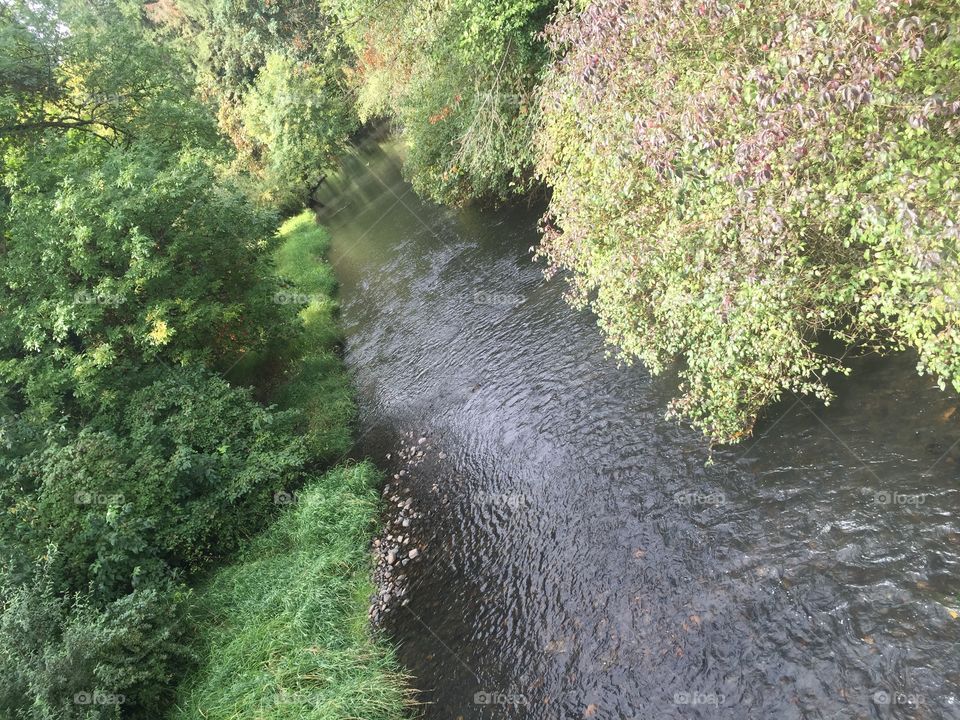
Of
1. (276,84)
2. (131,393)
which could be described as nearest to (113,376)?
(131,393)

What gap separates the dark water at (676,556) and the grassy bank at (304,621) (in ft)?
2.39

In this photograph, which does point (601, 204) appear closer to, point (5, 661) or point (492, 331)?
point (492, 331)

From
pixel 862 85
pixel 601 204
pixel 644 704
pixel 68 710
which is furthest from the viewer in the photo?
pixel 601 204

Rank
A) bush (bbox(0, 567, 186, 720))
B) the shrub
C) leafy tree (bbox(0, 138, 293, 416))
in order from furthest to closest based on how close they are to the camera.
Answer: leafy tree (bbox(0, 138, 293, 416)) < the shrub < bush (bbox(0, 567, 186, 720))

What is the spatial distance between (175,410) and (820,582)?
39.6 feet

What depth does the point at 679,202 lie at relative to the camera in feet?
27.3

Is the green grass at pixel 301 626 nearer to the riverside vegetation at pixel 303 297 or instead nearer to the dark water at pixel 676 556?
the riverside vegetation at pixel 303 297

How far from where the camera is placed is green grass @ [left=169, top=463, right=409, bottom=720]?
25.9ft

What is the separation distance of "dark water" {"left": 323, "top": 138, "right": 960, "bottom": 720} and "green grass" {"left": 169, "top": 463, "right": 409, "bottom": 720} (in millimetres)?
708

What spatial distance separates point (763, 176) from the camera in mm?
5801


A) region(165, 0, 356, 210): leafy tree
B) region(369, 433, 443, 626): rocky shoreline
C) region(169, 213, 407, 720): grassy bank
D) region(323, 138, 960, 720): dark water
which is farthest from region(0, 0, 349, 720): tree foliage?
→ region(165, 0, 356, 210): leafy tree

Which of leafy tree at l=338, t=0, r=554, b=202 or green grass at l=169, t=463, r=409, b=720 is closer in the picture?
green grass at l=169, t=463, r=409, b=720

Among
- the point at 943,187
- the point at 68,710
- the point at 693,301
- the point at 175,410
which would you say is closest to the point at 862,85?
the point at 943,187

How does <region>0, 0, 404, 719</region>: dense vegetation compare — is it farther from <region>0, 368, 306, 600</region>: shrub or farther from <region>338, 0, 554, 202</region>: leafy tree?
<region>338, 0, 554, 202</region>: leafy tree
